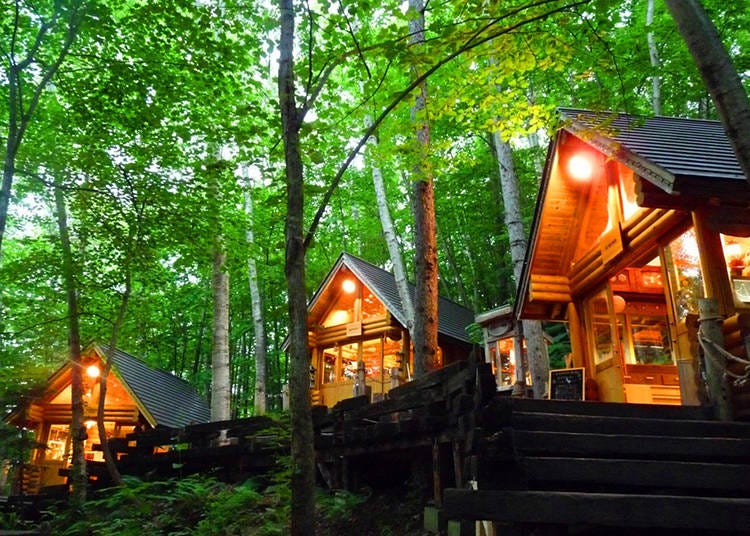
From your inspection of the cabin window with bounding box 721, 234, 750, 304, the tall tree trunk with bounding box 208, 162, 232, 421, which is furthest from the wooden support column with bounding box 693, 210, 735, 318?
the tall tree trunk with bounding box 208, 162, 232, 421

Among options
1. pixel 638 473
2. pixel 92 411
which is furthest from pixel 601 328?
pixel 92 411

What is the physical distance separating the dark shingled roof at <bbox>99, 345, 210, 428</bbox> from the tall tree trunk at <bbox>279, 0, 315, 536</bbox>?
1551cm

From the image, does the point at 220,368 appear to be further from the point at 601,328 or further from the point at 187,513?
the point at 601,328

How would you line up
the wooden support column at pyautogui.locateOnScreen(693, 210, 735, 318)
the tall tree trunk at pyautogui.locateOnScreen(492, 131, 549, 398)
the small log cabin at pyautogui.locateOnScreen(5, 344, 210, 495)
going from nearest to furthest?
the wooden support column at pyautogui.locateOnScreen(693, 210, 735, 318), the tall tree trunk at pyautogui.locateOnScreen(492, 131, 549, 398), the small log cabin at pyautogui.locateOnScreen(5, 344, 210, 495)

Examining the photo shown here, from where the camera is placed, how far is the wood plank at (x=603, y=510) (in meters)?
3.90

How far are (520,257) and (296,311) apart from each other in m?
10.1

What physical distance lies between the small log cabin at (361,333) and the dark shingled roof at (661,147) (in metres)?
11.0

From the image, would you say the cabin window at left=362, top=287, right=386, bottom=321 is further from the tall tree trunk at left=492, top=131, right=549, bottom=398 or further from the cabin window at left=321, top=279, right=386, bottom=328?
the tall tree trunk at left=492, top=131, right=549, bottom=398

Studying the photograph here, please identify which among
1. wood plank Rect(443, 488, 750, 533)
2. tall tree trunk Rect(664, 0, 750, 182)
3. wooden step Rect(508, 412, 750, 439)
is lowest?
wood plank Rect(443, 488, 750, 533)

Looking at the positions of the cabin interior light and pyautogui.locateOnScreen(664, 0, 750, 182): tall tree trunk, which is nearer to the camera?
pyautogui.locateOnScreen(664, 0, 750, 182): tall tree trunk

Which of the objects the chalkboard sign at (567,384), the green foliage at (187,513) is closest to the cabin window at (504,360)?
the chalkboard sign at (567,384)

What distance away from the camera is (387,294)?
774 inches

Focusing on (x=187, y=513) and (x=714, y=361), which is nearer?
(x=714, y=361)

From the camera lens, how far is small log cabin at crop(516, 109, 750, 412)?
7.20m
